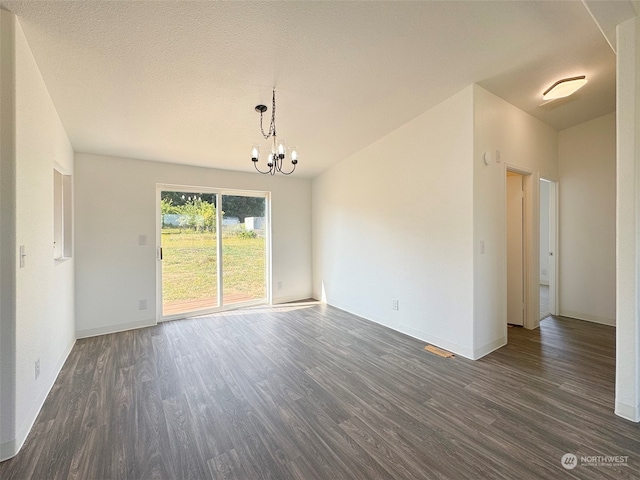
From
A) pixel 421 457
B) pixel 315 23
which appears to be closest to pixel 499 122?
pixel 315 23

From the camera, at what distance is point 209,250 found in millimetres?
4566

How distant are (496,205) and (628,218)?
1.19 metres

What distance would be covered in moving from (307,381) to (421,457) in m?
1.11

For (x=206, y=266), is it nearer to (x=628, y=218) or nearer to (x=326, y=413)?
(x=326, y=413)

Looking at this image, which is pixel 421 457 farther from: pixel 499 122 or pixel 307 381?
pixel 499 122

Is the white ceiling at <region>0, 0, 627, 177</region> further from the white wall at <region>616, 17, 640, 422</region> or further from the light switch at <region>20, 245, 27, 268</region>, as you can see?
the light switch at <region>20, 245, 27, 268</region>

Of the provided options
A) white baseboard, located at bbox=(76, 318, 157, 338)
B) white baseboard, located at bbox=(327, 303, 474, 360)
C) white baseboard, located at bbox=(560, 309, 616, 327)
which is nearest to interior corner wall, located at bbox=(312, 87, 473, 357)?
white baseboard, located at bbox=(327, 303, 474, 360)

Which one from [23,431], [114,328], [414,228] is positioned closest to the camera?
[23,431]

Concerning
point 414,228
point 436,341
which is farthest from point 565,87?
point 436,341

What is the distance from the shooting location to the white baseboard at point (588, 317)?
147 inches

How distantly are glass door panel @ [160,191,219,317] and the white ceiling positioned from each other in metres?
1.18

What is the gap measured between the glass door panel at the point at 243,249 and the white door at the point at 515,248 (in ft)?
13.1

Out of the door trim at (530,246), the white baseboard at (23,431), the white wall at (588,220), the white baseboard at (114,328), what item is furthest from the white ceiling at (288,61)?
the white baseboard at (23,431)

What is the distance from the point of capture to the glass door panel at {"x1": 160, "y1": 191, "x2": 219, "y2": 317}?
4.22 metres
